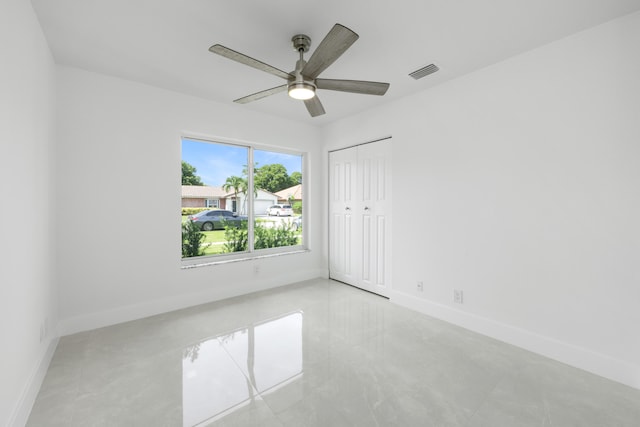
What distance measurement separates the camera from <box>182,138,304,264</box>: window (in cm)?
354

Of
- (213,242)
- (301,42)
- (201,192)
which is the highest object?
(301,42)

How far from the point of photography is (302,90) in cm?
214

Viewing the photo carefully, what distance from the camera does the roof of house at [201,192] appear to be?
343 centimetres

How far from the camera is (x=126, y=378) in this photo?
6.43 ft

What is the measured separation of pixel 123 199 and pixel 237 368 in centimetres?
213

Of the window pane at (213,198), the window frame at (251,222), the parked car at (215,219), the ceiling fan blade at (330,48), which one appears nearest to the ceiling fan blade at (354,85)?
the ceiling fan blade at (330,48)

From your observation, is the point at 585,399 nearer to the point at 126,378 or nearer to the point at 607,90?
the point at 607,90

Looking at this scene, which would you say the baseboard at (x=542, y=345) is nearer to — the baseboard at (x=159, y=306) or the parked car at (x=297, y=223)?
the baseboard at (x=159, y=306)

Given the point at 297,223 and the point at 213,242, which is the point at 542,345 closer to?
the point at 297,223

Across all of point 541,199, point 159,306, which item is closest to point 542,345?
point 541,199

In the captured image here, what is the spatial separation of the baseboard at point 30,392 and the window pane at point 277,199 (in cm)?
240

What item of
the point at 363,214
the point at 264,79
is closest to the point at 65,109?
the point at 264,79

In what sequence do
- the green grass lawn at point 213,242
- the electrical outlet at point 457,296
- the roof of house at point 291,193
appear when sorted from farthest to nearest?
the roof of house at point 291,193
the green grass lawn at point 213,242
the electrical outlet at point 457,296

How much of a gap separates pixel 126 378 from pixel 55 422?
0.42m
